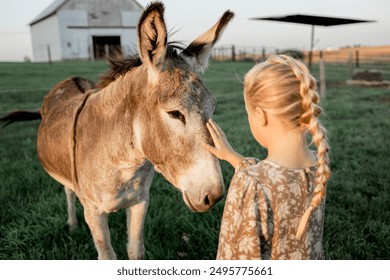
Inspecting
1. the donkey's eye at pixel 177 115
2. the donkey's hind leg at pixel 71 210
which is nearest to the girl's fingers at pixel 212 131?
the donkey's eye at pixel 177 115

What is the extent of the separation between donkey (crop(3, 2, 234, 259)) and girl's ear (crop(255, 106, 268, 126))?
29cm

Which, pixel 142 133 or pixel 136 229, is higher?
pixel 142 133

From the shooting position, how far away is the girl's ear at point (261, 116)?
1.51 metres

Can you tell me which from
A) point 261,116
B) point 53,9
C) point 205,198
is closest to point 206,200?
point 205,198

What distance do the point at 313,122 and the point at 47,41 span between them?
27.5 metres

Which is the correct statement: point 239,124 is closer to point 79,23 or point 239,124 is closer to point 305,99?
point 305,99

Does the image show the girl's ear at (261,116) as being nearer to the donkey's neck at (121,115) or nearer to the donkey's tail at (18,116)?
the donkey's neck at (121,115)

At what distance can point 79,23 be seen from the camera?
24.2 meters

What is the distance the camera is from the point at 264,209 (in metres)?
1.50

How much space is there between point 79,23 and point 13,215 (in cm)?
2358

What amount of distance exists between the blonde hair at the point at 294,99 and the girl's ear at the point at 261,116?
0.02 m

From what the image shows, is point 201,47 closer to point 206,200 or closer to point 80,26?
point 206,200

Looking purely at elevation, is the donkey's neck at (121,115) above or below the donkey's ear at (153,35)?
below
